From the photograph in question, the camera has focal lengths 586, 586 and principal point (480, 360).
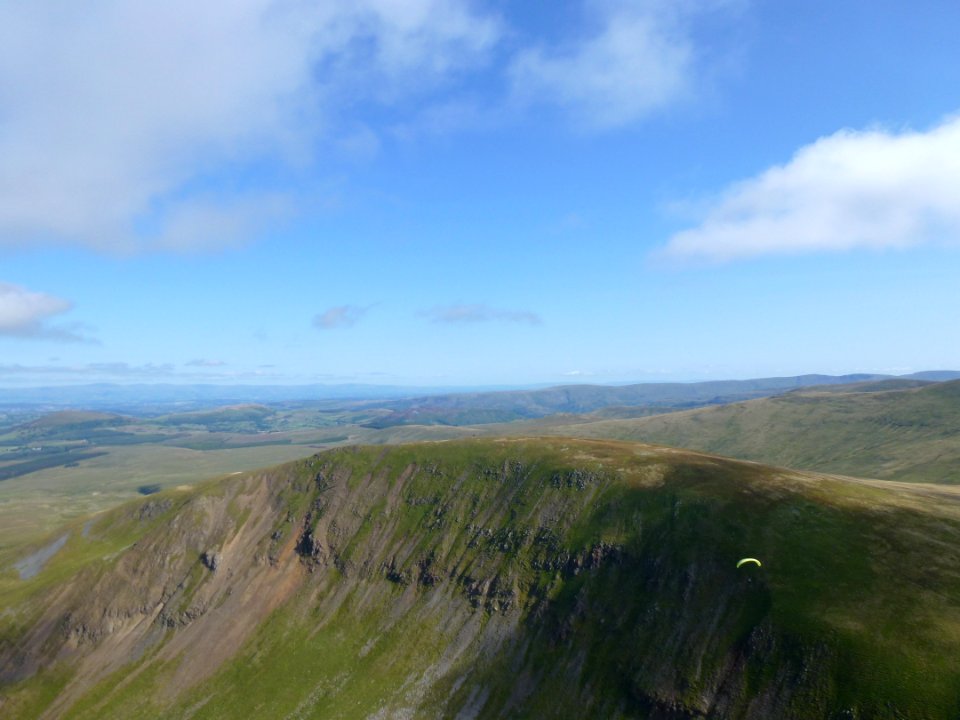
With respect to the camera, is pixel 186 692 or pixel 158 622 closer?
→ pixel 186 692

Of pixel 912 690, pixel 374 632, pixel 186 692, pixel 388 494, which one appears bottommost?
pixel 186 692

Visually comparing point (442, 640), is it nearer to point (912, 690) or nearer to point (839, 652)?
point (839, 652)

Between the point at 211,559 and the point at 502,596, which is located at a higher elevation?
the point at 211,559

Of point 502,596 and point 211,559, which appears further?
point 211,559

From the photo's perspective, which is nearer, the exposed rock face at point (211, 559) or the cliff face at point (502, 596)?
the cliff face at point (502, 596)

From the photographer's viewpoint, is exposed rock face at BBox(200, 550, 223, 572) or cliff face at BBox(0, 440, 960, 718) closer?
cliff face at BBox(0, 440, 960, 718)

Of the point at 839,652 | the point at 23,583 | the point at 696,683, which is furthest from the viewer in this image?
the point at 23,583

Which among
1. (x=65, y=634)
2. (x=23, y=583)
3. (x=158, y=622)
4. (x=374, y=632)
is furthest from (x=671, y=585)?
(x=23, y=583)

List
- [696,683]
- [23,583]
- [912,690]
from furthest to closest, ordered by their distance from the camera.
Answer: [23,583] < [696,683] < [912,690]
